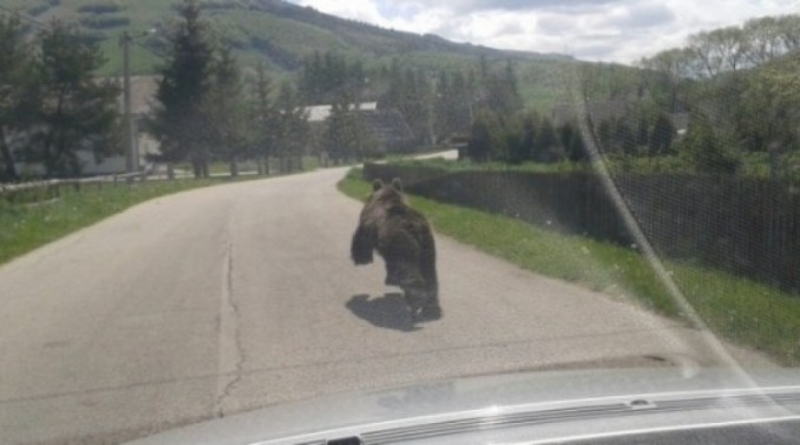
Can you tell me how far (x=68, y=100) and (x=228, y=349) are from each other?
32900mm

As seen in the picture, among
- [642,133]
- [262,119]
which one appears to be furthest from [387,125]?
[642,133]

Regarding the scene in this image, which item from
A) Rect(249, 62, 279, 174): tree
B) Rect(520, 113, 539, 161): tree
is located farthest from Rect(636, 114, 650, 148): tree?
Rect(249, 62, 279, 174): tree

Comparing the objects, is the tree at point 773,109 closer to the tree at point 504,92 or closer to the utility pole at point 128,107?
the tree at point 504,92

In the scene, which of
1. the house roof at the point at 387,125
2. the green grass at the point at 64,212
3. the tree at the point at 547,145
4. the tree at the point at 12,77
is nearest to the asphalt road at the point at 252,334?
the tree at the point at 547,145

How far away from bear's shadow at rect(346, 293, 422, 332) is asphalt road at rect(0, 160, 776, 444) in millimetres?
29

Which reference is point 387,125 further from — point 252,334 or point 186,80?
point 252,334

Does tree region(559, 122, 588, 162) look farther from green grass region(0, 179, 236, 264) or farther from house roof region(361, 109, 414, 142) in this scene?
green grass region(0, 179, 236, 264)

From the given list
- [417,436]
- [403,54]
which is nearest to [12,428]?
[417,436]

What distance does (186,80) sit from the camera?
1567 inches

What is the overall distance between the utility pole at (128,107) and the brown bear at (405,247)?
90.2 feet

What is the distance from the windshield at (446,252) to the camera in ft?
30.4

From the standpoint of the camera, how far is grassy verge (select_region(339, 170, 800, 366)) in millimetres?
10391

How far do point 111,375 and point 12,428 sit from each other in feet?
5.66

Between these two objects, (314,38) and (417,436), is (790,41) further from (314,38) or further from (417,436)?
(314,38)
